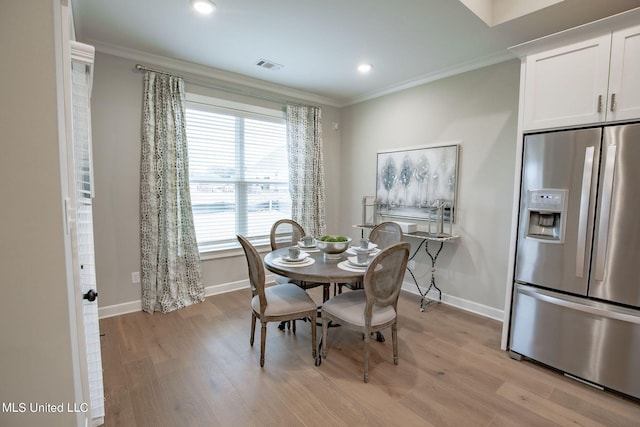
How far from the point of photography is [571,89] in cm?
208

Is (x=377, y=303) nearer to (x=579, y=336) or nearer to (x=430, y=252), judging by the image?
(x=579, y=336)

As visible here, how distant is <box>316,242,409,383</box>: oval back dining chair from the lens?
6.51ft

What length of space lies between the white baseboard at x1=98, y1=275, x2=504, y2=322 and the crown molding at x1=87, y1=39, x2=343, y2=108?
2.46m

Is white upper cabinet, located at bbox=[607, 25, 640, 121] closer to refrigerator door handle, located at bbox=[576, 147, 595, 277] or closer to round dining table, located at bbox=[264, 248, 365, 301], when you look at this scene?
refrigerator door handle, located at bbox=[576, 147, 595, 277]

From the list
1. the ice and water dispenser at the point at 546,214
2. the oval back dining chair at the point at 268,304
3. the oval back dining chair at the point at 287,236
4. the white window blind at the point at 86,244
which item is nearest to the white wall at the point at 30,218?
the white window blind at the point at 86,244

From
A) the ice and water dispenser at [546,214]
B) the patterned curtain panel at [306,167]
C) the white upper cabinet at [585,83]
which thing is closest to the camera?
the white upper cabinet at [585,83]

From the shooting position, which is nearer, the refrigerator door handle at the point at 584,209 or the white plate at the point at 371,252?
the refrigerator door handle at the point at 584,209

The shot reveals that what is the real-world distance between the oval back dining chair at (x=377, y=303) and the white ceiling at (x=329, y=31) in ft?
5.88

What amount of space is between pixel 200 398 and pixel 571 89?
330 cm

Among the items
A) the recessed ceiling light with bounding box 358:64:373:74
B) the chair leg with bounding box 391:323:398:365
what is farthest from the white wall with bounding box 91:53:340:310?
the chair leg with bounding box 391:323:398:365

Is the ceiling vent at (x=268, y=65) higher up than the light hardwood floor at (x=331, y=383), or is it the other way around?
the ceiling vent at (x=268, y=65)

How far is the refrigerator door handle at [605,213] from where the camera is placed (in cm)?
190

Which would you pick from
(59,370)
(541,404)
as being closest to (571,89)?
(541,404)

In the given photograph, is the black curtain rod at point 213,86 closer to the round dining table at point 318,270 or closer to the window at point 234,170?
the window at point 234,170
